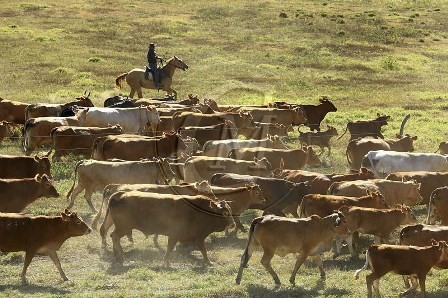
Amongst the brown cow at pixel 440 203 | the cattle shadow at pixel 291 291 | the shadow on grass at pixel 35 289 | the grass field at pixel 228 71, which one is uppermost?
the brown cow at pixel 440 203

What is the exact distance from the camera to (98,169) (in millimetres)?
17672

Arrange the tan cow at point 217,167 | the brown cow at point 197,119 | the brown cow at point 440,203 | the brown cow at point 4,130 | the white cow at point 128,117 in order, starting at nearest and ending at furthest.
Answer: the brown cow at point 440,203, the tan cow at point 217,167, the brown cow at point 4,130, the white cow at point 128,117, the brown cow at point 197,119

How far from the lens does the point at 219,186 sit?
687 inches

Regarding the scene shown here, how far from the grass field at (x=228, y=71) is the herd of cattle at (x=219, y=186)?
48 centimetres

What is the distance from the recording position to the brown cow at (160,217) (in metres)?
14.8

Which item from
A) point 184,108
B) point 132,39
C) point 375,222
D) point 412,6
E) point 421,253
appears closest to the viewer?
point 421,253

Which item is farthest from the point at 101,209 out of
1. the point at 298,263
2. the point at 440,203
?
the point at 440,203

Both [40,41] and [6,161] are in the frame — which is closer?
[6,161]

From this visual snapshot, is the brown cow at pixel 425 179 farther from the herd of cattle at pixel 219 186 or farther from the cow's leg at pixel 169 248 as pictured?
the cow's leg at pixel 169 248

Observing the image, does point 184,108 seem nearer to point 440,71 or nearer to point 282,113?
point 282,113

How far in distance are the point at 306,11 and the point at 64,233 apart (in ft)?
151

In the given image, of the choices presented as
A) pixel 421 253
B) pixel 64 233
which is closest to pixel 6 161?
pixel 64 233

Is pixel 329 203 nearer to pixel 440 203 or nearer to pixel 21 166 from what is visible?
pixel 440 203

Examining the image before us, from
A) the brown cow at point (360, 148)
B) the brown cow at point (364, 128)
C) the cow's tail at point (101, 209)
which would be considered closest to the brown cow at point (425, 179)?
the brown cow at point (360, 148)
